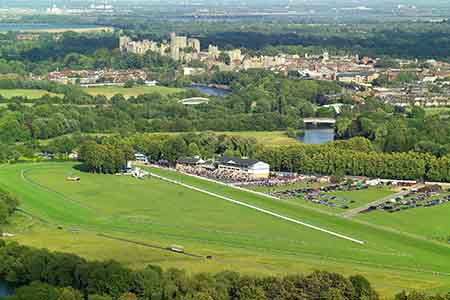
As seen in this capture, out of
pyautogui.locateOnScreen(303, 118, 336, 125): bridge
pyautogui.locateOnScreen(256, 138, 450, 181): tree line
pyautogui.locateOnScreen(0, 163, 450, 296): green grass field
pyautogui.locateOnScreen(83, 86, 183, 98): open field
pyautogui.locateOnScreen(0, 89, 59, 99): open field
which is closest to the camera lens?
pyautogui.locateOnScreen(0, 163, 450, 296): green grass field

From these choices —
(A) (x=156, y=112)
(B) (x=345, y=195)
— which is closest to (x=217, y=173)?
(B) (x=345, y=195)

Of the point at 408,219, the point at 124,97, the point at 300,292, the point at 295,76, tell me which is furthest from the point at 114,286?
the point at 295,76

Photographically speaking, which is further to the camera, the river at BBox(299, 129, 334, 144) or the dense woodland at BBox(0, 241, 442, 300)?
the river at BBox(299, 129, 334, 144)

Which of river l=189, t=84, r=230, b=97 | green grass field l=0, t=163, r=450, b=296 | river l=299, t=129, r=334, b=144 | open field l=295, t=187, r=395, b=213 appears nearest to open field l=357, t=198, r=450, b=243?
green grass field l=0, t=163, r=450, b=296

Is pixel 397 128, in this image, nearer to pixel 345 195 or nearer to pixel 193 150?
pixel 193 150

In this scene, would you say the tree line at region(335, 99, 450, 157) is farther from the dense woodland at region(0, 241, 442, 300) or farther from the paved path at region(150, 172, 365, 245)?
the dense woodland at region(0, 241, 442, 300)

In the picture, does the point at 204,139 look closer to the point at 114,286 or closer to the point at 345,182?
the point at 345,182

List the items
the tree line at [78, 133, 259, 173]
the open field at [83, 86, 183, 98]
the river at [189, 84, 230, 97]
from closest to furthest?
1. the tree line at [78, 133, 259, 173]
2. the open field at [83, 86, 183, 98]
3. the river at [189, 84, 230, 97]

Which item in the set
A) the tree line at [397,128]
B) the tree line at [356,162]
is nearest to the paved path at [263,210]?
the tree line at [356,162]
